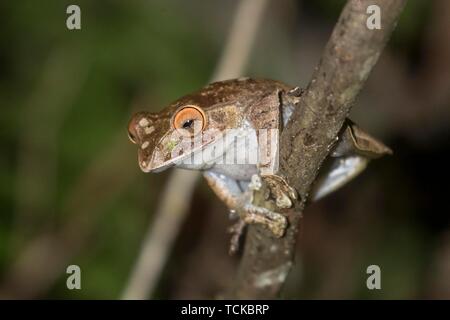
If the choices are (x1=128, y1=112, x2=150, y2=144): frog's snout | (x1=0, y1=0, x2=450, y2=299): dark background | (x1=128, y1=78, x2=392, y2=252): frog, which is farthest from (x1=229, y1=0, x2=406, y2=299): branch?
(x1=0, y1=0, x2=450, y2=299): dark background

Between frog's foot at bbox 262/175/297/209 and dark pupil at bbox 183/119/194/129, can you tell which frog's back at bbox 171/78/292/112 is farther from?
frog's foot at bbox 262/175/297/209

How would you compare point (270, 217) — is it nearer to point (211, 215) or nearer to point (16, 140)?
point (211, 215)

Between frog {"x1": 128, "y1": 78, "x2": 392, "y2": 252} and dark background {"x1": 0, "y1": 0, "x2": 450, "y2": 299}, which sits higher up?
dark background {"x1": 0, "y1": 0, "x2": 450, "y2": 299}

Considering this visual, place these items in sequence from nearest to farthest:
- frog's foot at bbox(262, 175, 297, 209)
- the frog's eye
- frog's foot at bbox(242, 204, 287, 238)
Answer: frog's foot at bbox(262, 175, 297, 209), frog's foot at bbox(242, 204, 287, 238), the frog's eye

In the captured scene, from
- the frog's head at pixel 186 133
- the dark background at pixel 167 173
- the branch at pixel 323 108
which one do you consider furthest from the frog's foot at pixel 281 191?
the dark background at pixel 167 173

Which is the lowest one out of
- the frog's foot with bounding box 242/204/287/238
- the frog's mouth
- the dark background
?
the frog's foot with bounding box 242/204/287/238

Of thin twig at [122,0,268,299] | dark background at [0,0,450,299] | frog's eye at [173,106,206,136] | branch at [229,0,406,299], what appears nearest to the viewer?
branch at [229,0,406,299]

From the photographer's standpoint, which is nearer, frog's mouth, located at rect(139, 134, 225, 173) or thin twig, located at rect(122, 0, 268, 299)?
frog's mouth, located at rect(139, 134, 225, 173)

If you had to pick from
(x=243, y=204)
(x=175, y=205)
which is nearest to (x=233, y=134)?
(x=243, y=204)

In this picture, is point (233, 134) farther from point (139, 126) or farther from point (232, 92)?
point (139, 126)

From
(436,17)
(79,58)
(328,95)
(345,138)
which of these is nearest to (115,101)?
(79,58)
